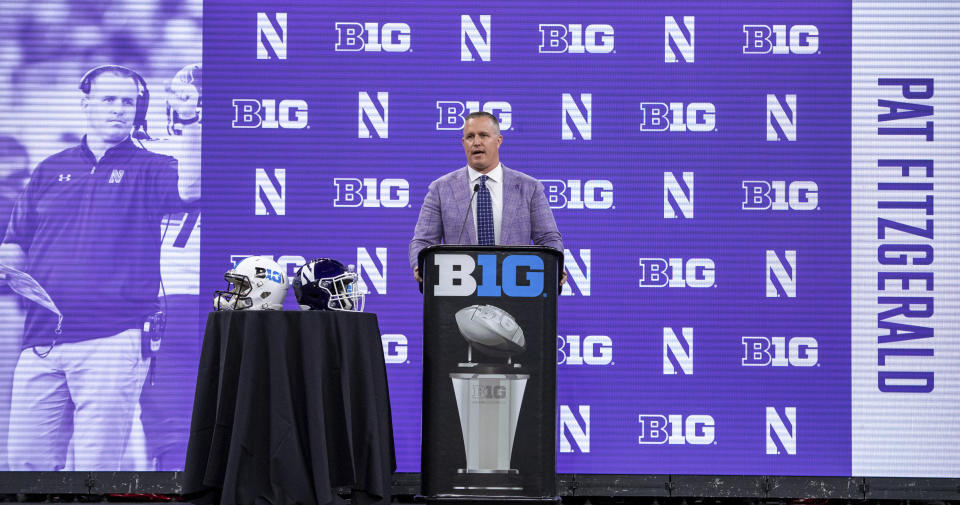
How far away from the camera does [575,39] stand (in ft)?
17.1

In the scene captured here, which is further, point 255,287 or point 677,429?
point 677,429

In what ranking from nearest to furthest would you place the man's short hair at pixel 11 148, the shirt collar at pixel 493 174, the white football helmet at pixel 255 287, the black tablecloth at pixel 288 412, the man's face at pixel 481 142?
1. the black tablecloth at pixel 288 412
2. the white football helmet at pixel 255 287
3. the man's face at pixel 481 142
4. the shirt collar at pixel 493 174
5. the man's short hair at pixel 11 148

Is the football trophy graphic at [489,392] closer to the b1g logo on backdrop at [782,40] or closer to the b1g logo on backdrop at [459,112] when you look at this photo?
the b1g logo on backdrop at [459,112]

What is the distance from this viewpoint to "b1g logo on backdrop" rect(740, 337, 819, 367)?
5.09 meters

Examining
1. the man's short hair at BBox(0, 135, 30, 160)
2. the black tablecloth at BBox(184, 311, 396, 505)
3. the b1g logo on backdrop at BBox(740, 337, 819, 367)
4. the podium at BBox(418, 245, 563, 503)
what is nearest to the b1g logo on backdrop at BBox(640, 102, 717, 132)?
the b1g logo on backdrop at BBox(740, 337, 819, 367)

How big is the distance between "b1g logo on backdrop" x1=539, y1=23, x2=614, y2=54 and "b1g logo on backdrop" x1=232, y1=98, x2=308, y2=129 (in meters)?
1.29

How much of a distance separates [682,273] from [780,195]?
2.09ft

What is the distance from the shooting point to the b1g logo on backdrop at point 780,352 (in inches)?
200

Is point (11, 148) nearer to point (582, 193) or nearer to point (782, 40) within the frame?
point (582, 193)

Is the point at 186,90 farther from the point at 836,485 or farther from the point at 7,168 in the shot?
the point at 836,485

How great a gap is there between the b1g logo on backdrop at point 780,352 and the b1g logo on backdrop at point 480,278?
6.50 feet

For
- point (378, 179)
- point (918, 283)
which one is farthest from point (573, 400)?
point (918, 283)

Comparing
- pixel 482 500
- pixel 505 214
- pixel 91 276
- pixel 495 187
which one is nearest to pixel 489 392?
pixel 482 500

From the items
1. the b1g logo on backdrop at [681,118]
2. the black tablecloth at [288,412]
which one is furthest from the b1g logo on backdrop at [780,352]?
the black tablecloth at [288,412]
